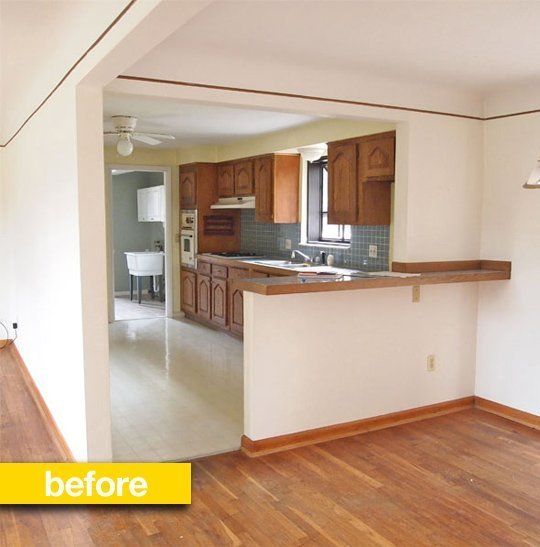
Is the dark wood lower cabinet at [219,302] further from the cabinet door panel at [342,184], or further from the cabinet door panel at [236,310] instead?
the cabinet door panel at [342,184]

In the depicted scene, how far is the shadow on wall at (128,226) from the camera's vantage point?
969cm

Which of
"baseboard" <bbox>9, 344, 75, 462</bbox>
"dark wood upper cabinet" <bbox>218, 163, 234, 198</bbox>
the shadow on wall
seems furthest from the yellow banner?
the shadow on wall

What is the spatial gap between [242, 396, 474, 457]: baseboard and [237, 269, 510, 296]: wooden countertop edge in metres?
0.92

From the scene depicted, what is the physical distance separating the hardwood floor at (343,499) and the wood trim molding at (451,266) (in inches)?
41.9

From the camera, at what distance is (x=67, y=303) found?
3.20m

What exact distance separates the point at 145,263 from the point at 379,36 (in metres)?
6.58

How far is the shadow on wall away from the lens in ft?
31.8

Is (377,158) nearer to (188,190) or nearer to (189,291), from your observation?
(188,190)

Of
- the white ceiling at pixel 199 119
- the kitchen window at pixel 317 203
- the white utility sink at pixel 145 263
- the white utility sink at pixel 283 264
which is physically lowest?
the white utility sink at pixel 145 263

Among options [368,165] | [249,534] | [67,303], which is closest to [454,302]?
[368,165]

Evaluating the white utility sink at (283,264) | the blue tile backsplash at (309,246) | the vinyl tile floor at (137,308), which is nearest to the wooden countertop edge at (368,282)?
the blue tile backsplash at (309,246)

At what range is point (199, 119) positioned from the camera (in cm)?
512

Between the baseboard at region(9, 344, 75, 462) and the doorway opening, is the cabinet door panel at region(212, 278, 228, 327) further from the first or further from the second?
the baseboard at region(9, 344, 75, 462)

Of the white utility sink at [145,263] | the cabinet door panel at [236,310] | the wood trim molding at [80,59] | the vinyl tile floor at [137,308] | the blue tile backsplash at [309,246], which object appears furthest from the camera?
the white utility sink at [145,263]
